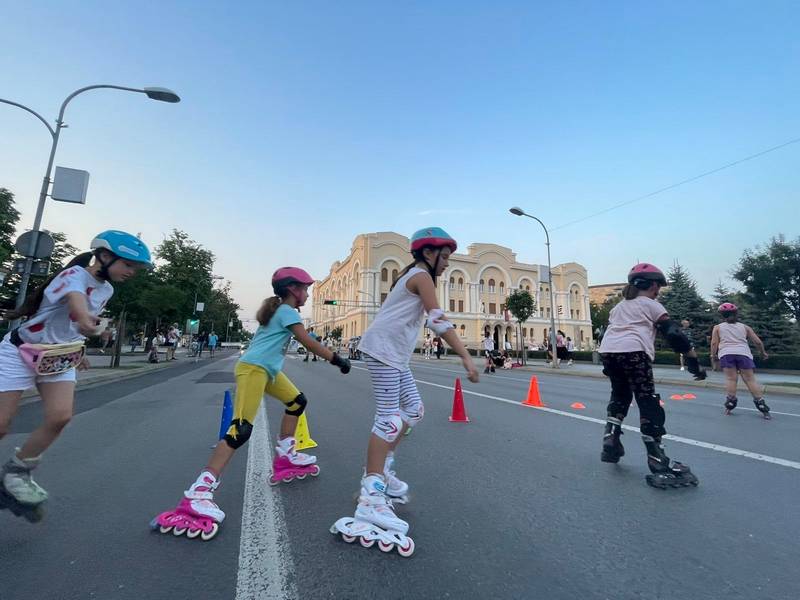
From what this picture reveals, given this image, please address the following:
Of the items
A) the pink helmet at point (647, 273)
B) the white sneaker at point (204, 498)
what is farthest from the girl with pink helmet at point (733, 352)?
the white sneaker at point (204, 498)

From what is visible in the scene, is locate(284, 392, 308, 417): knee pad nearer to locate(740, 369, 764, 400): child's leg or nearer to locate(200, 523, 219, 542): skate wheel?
locate(200, 523, 219, 542): skate wheel

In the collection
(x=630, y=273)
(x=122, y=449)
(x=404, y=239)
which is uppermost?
(x=404, y=239)

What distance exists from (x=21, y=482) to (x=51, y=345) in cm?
85

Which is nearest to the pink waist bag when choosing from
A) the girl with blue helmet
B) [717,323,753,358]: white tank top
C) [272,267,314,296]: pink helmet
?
the girl with blue helmet

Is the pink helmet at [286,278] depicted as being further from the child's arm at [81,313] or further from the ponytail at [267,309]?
the child's arm at [81,313]

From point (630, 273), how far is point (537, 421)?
2.99 meters

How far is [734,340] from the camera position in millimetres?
7289

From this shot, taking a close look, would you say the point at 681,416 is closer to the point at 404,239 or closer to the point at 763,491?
the point at 763,491

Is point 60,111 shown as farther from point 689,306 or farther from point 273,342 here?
point 689,306

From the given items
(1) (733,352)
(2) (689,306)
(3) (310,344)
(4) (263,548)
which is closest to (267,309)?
(3) (310,344)

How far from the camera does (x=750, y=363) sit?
7.16 m

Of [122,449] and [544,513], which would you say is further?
[122,449]

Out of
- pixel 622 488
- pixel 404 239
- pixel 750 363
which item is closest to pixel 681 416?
pixel 750 363

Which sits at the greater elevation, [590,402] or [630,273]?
[630,273]
